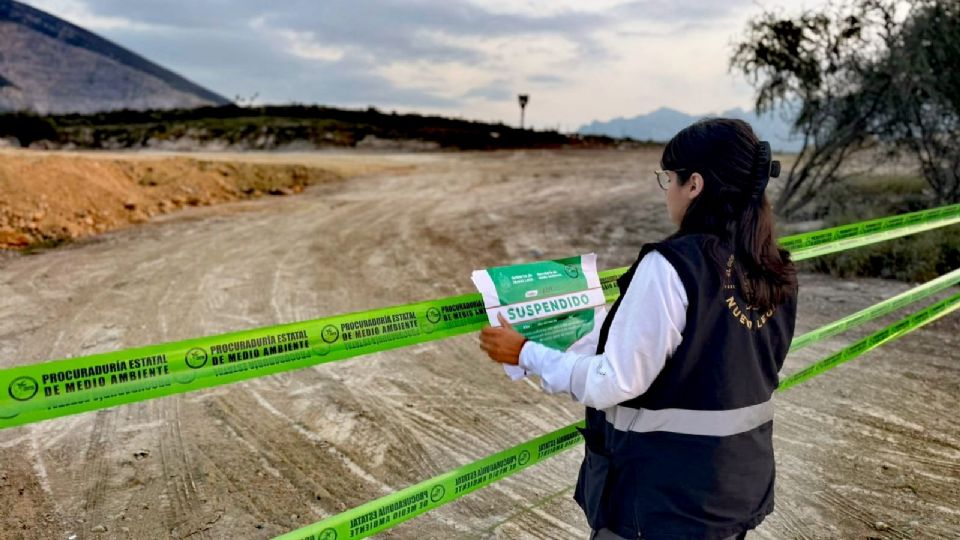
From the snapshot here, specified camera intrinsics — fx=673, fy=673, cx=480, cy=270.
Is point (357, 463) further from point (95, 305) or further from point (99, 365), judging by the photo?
point (95, 305)

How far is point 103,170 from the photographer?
1408 cm

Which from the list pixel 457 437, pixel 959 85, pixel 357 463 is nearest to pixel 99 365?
pixel 357 463

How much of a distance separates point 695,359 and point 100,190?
13.9 metres

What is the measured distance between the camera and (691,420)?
1.98 metres

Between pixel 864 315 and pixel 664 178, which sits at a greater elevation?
pixel 664 178

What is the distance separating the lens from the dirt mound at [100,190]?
11.4m

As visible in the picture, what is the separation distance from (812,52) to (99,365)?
46.3ft

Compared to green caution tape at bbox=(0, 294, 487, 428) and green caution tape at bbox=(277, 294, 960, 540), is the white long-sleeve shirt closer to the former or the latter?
green caution tape at bbox=(0, 294, 487, 428)

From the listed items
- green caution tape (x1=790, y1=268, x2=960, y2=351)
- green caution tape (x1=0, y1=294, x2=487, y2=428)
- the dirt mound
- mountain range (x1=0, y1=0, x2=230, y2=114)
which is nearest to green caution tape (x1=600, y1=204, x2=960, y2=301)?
green caution tape (x1=790, y1=268, x2=960, y2=351)

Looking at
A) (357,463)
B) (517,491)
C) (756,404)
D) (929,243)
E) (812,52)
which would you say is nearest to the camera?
(756,404)

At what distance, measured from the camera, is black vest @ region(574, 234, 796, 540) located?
1.89 m

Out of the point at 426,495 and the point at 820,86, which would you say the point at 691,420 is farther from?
the point at 820,86

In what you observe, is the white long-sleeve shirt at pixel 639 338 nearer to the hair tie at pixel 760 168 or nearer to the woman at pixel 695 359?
the woman at pixel 695 359

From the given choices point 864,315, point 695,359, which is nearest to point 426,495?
point 695,359
